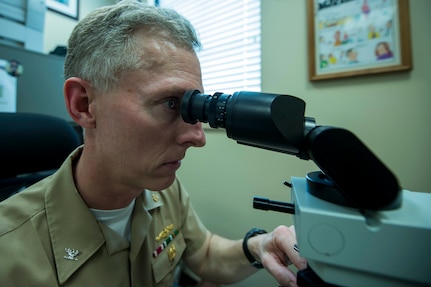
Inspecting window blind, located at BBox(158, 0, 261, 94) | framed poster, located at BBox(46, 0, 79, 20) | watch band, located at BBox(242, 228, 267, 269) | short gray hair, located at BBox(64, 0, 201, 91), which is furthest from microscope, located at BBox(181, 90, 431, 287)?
framed poster, located at BBox(46, 0, 79, 20)

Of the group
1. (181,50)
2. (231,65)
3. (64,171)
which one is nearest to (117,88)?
(181,50)

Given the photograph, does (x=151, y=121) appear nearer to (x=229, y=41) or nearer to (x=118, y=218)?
(x=118, y=218)

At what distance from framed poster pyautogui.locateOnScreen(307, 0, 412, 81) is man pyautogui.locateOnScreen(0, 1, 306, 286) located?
23.3 inches

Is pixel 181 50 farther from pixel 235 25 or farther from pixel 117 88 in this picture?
pixel 235 25

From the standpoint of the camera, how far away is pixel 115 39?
1.92 feet

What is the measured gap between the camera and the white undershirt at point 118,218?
0.68m

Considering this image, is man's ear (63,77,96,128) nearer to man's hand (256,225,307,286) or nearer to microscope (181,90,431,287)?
microscope (181,90,431,287)

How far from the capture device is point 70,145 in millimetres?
890

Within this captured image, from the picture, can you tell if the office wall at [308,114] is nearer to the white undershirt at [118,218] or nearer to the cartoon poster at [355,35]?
the cartoon poster at [355,35]

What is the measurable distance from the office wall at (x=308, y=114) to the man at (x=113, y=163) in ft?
1.30

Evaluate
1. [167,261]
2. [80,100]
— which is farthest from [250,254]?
[80,100]

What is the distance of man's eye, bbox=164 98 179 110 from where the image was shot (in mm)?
554

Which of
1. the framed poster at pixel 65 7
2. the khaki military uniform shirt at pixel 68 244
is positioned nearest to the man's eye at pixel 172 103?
the khaki military uniform shirt at pixel 68 244

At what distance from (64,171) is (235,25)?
42.6 inches
